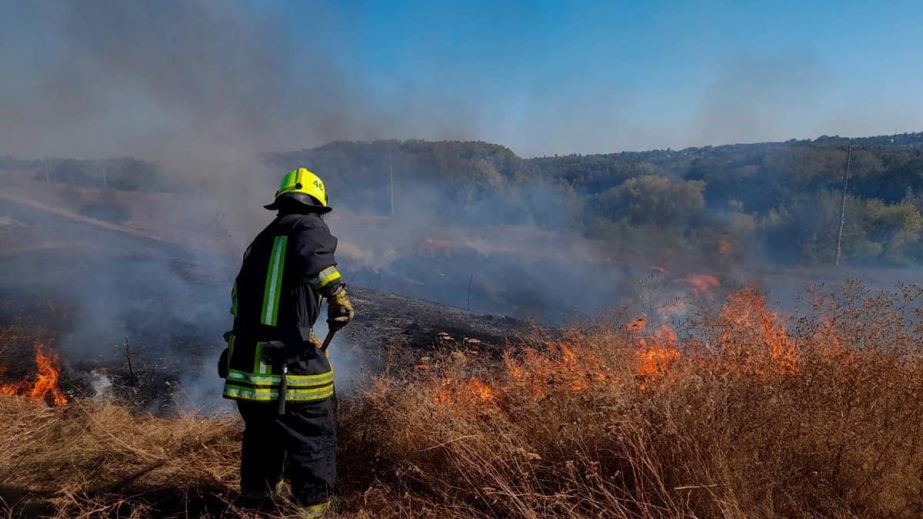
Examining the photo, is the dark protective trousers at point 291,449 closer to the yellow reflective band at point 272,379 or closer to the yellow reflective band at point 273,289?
the yellow reflective band at point 272,379

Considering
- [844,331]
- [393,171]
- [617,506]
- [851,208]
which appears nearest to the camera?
[617,506]

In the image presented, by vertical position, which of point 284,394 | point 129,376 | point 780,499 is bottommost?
point 129,376

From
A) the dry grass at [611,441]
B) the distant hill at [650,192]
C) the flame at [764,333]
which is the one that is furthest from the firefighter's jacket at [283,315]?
the distant hill at [650,192]

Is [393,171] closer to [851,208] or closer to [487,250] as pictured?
[487,250]

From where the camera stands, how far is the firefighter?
2598mm

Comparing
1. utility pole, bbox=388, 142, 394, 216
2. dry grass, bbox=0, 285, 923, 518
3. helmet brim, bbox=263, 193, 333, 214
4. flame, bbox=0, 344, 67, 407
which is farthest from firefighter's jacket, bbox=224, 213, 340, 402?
utility pole, bbox=388, 142, 394, 216

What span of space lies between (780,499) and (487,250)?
19.2 meters

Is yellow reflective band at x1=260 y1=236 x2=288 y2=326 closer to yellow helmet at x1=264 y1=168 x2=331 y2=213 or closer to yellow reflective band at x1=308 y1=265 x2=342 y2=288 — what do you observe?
yellow reflective band at x1=308 y1=265 x2=342 y2=288

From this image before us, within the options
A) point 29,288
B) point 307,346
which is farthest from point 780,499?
point 29,288

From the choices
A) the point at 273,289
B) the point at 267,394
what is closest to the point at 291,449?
the point at 267,394

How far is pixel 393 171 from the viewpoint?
114 feet

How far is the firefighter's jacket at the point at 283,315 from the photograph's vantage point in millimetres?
2588

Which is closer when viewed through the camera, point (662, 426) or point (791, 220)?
point (662, 426)

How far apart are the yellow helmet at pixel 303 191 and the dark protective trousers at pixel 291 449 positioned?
1068 millimetres
